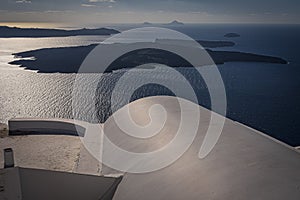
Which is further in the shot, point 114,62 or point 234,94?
→ point 114,62

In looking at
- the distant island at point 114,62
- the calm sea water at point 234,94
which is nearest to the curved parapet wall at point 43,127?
the calm sea water at point 234,94

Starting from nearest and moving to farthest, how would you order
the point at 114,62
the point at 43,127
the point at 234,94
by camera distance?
the point at 43,127, the point at 234,94, the point at 114,62

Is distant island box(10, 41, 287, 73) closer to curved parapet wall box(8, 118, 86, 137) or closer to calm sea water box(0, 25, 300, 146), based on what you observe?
calm sea water box(0, 25, 300, 146)

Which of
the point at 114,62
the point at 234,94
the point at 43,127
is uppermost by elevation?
the point at 43,127

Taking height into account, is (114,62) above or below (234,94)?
above

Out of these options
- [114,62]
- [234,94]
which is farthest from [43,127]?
[114,62]

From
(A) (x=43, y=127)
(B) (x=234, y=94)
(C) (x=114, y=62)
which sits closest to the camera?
(A) (x=43, y=127)

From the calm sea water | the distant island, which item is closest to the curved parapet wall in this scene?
the calm sea water

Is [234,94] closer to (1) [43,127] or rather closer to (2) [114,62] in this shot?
(2) [114,62]
